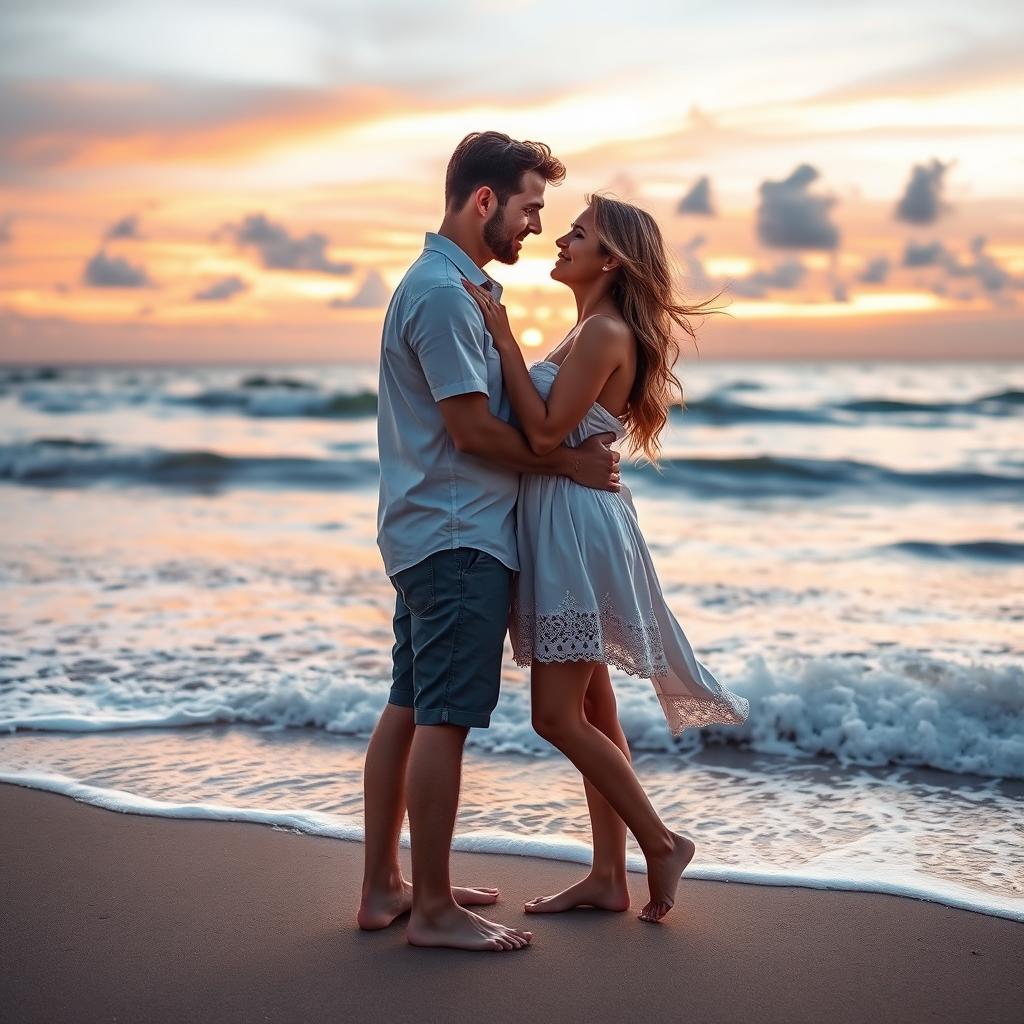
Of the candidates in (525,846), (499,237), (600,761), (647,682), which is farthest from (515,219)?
(647,682)

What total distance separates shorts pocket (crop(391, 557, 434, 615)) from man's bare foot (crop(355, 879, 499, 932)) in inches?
32.6

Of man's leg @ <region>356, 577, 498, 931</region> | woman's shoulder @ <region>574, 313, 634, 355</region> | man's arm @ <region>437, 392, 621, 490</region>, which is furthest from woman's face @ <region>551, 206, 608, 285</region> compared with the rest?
man's leg @ <region>356, 577, 498, 931</region>

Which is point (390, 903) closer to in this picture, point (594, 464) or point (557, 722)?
point (557, 722)

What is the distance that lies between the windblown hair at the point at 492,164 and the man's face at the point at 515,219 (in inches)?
0.8

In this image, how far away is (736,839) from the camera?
4133 mm

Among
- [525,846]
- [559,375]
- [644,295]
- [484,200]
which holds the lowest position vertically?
[525,846]

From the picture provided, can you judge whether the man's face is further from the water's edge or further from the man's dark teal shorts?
the water's edge

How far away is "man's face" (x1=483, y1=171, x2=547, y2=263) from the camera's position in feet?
10.7

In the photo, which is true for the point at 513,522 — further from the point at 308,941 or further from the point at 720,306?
the point at 308,941

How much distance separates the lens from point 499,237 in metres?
3.29

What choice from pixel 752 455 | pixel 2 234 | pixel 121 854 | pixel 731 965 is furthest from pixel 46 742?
pixel 2 234

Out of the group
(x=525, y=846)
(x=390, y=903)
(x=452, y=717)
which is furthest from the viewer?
(x=525, y=846)

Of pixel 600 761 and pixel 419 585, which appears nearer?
pixel 419 585

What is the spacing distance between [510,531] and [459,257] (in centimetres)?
75
